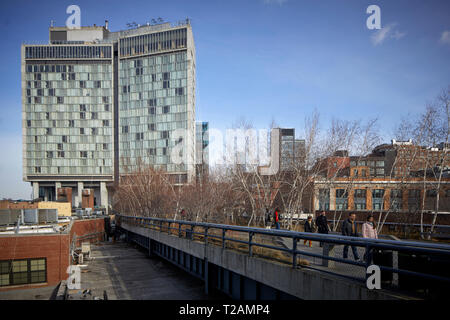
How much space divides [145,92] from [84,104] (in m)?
18.4

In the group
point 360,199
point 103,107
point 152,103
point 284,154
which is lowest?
point 360,199

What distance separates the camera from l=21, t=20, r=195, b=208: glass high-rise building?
88.6 meters

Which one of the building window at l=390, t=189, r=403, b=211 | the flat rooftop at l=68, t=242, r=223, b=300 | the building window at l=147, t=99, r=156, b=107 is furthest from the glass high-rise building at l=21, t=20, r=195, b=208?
the building window at l=390, t=189, r=403, b=211

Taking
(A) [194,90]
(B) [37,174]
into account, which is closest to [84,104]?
(B) [37,174]

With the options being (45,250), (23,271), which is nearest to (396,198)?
(45,250)

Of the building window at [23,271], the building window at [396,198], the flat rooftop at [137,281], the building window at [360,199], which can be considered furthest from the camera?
the building window at [360,199]

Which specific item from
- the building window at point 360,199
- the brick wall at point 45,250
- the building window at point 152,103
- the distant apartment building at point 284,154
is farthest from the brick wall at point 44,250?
the building window at point 152,103

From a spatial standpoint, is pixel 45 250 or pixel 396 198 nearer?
pixel 396 198

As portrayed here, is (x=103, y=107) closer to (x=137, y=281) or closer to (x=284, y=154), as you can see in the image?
(x=284, y=154)

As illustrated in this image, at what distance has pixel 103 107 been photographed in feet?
308

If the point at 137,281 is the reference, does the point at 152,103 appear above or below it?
above

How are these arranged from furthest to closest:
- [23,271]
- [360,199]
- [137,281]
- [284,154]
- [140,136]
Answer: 1. [140,136]
2. [360,199]
3. [284,154]
4. [23,271]
5. [137,281]

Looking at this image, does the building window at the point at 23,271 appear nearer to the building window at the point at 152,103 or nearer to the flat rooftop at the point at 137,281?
the flat rooftop at the point at 137,281

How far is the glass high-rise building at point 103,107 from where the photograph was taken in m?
88.6
